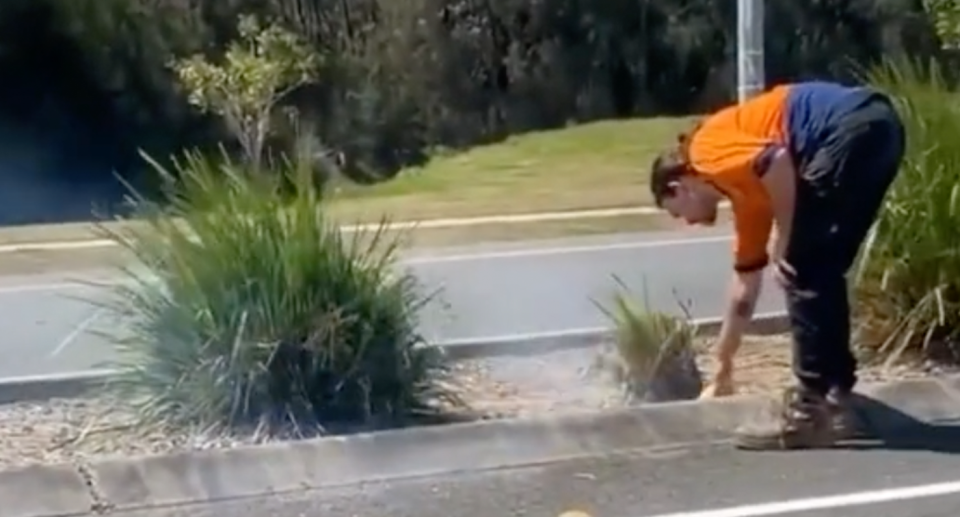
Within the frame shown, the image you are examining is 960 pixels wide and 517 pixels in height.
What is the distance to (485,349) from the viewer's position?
31.3ft

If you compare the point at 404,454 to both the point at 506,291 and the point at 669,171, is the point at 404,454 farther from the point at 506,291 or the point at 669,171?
the point at 506,291

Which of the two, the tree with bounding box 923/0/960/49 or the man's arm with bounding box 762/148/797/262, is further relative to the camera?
the tree with bounding box 923/0/960/49

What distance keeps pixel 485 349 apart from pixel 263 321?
2.00 meters

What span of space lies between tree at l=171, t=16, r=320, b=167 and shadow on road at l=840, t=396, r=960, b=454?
21.1 m

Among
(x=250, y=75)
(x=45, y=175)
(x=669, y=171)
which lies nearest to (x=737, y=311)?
(x=669, y=171)

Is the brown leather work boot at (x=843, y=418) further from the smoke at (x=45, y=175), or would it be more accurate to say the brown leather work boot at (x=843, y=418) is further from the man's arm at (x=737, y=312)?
the smoke at (x=45, y=175)

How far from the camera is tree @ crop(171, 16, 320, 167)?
30.7 m

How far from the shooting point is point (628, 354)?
8.23 metres

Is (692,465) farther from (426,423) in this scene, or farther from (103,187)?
(103,187)

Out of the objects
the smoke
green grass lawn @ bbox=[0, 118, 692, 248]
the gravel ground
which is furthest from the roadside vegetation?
the smoke

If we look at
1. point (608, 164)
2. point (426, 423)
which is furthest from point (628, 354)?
point (608, 164)

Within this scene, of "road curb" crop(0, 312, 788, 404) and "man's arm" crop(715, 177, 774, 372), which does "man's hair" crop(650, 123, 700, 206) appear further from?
"road curb" crop(0, 312, 788, 404)

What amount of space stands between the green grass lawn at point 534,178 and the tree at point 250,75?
456 cm

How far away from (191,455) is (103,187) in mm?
23529
